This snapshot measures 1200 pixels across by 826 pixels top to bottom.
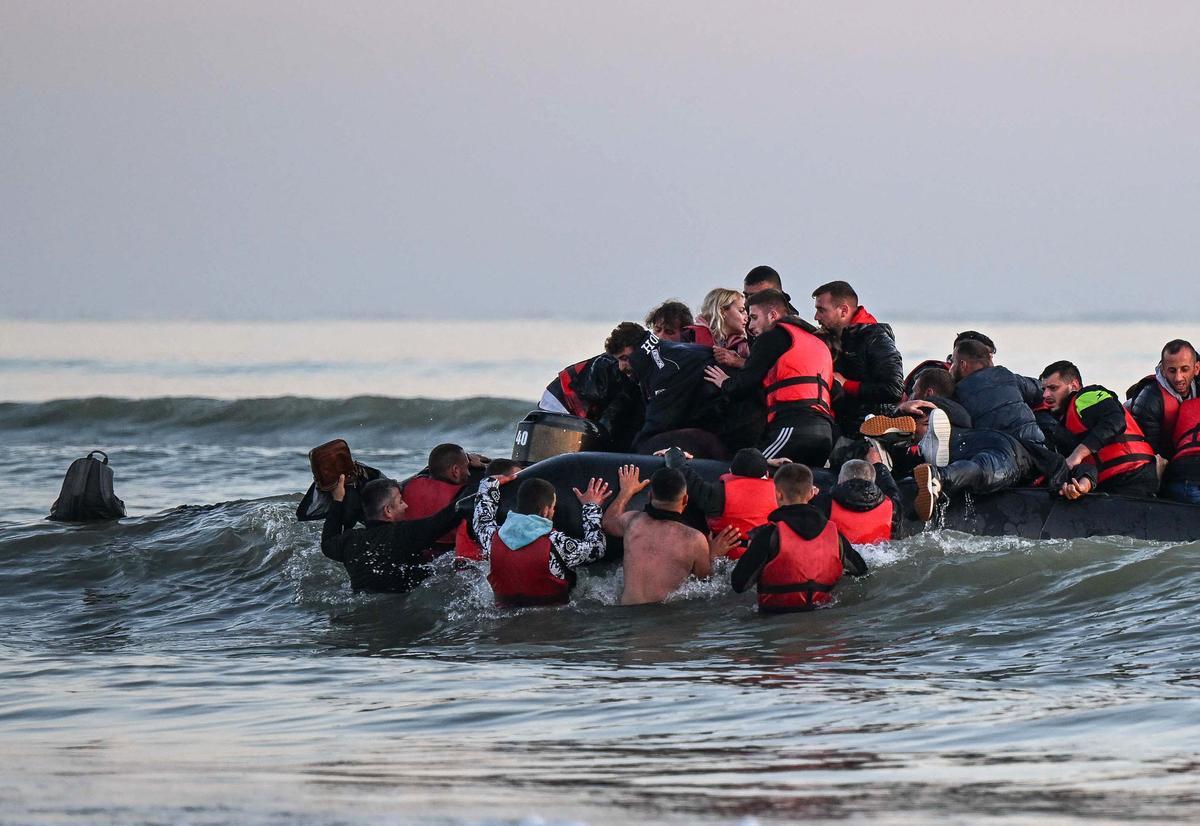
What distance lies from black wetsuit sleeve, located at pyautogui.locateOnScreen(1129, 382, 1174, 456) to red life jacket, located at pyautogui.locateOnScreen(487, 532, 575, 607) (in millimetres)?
3425

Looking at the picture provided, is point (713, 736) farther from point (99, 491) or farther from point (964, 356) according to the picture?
point (99, 491)

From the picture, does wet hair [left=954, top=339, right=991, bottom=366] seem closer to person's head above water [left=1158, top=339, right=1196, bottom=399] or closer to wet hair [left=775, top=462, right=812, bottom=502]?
person's head above water [left=1158, top=339, right=1196, bottom=399]

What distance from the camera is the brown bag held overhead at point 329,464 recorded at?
8.89 meters

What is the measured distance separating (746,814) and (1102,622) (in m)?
3.81

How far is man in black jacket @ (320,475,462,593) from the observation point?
853 centimetres

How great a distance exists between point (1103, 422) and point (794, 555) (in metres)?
2.27

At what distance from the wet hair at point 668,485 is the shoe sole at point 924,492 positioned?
132 centimetres

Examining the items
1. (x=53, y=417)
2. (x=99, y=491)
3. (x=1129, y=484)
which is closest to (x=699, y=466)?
(x=1129, y=484)

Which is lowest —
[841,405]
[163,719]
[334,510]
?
[163,719]

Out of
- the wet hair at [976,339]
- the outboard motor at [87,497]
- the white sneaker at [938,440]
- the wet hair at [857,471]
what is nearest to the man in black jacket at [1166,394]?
the wet hair at [976,339]

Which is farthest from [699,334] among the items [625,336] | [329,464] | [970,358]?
[329,464]

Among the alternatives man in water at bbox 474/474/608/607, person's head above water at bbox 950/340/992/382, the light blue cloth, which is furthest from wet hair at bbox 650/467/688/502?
person's head above water at bbox 950/340/992/382

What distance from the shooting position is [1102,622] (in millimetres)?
7410

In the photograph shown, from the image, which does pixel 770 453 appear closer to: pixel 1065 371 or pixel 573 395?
pixel 573 395
